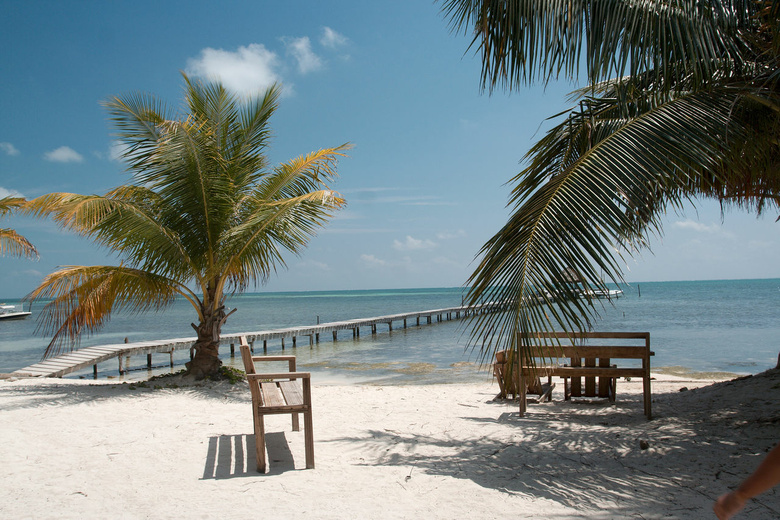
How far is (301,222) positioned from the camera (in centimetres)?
938

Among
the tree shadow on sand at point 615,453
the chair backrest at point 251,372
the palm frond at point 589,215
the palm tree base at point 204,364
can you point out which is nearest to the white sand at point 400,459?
the tree shadow on sand at point 615,453

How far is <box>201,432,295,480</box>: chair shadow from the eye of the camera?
450cm

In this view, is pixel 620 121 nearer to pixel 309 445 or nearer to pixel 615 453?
pixel 615 453

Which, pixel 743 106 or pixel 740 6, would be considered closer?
pixel 740 6

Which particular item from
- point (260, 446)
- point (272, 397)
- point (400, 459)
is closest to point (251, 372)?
point (272, 397)

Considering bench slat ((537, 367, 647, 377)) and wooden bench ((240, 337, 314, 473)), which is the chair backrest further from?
bench slat ((537, 367, 647, 377))

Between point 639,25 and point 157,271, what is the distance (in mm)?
8260

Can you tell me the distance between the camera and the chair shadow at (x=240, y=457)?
4504mm

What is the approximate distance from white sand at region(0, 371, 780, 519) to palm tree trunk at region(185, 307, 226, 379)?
1.79 m

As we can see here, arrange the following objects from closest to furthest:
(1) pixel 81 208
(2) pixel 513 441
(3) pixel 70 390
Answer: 1. (2) pixel 513 441
2. (1) pixel 81 208
3. (3) pixel 70 390

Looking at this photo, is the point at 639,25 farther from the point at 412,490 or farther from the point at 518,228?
the point at 412,490

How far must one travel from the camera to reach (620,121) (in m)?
4.88

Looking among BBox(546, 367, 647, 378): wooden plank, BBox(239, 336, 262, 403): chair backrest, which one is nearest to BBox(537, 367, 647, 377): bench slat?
BBox(546, 367, 647, 378): wooden plank

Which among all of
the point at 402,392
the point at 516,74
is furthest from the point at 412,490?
the point at 402,392
